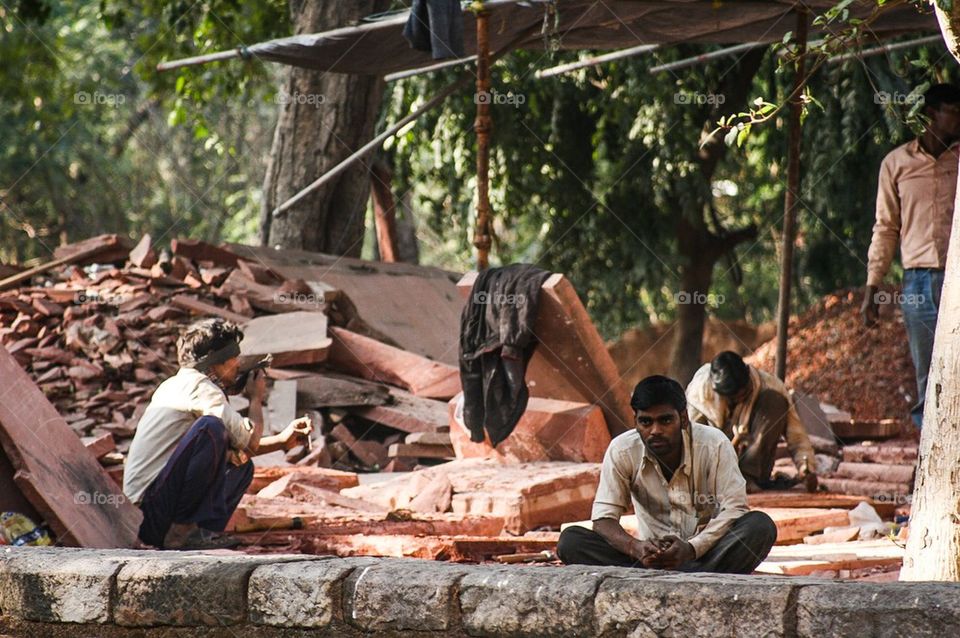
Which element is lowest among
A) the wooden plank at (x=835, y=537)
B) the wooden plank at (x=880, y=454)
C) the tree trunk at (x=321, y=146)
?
the wooden plank at (x=835, y=537)

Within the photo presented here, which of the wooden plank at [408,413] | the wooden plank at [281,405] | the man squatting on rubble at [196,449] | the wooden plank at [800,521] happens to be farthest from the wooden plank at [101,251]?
the wooden plank at [800,521]

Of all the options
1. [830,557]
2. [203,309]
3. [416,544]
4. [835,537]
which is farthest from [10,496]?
[203,309]

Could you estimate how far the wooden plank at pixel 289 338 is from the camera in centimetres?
1020

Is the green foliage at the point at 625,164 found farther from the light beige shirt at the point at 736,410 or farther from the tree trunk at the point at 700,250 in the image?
the light beige shirt at the point at 736,410

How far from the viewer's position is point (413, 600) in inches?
153

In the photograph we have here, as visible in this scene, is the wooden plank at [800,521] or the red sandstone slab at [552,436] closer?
the wooden plank at [800,521]

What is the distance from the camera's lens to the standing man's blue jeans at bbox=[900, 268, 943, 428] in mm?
6863

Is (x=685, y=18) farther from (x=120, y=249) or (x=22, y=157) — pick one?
(x=22, y=157)

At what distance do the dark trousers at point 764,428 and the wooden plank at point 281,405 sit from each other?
10.8 feet

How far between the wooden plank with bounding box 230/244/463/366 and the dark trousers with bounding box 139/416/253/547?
4.59 meters

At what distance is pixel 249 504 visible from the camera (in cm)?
781

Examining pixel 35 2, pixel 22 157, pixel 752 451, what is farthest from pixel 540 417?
pixel 22 157

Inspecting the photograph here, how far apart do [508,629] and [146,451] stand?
10.7 ft

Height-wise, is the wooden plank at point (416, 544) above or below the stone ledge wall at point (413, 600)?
below
